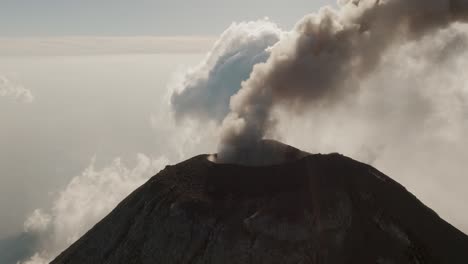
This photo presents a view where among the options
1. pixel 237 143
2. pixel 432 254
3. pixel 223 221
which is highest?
pixel 237 143

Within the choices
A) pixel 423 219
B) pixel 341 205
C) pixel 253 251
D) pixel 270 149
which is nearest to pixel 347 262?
pixel 341 205

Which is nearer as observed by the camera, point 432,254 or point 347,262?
point 347,262

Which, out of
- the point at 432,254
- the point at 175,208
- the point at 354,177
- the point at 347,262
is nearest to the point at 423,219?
the point at 432,254

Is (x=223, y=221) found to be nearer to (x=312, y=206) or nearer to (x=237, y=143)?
(x=312, y=206)

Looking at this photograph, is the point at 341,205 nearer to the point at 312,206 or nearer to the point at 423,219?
the point at 312,206

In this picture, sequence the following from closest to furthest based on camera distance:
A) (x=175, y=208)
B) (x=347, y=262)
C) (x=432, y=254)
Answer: (x=347, y=262)
(x=432, y=254)
(x=175, y=208)

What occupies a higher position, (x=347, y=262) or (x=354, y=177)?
(x=354, y=177)

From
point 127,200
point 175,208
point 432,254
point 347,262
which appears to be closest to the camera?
point 347,262
